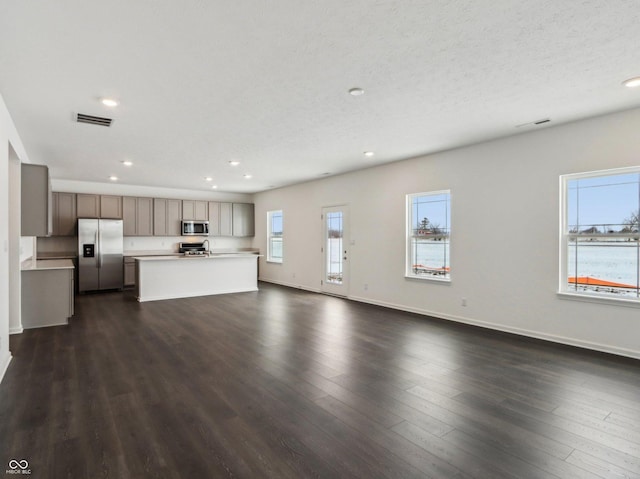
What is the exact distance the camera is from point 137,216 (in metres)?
8.88

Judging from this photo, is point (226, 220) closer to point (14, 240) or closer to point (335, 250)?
point (335, 250)

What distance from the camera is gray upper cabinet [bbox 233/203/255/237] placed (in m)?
10.4

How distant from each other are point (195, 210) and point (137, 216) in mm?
1452

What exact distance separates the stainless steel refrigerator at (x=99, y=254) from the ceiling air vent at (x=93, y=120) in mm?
4711

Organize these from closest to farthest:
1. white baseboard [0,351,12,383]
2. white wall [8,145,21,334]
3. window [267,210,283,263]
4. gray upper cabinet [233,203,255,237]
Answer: white baseboard [0,351,12,383] → white wall [8,145,21,334] → window [267,210,283,263] → gray upper cabinet [233,203,255,237]

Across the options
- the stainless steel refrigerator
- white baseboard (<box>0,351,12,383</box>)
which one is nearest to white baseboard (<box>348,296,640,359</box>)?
white baseboard (<box>0,351,12,383</box>)

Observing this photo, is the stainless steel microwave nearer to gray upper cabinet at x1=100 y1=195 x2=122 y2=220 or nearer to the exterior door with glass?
gray upper cabinet at x1=100 y1=195 x2=122 y2=220

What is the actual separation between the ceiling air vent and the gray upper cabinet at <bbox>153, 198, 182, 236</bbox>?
524 centimetres

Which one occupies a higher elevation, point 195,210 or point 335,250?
point 195,210

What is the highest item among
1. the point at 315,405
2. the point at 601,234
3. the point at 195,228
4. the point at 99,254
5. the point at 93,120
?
the point at 93,120

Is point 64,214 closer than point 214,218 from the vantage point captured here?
Yes

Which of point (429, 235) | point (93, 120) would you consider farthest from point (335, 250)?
point (93, 120)

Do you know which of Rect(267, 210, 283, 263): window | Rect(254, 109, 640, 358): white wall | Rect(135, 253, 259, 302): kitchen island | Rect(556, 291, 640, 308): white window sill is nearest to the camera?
Rect(556, 291, 640, 308): white window sill

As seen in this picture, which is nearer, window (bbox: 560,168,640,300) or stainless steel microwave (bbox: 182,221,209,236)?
window (bbox: 560,168,640,300)
